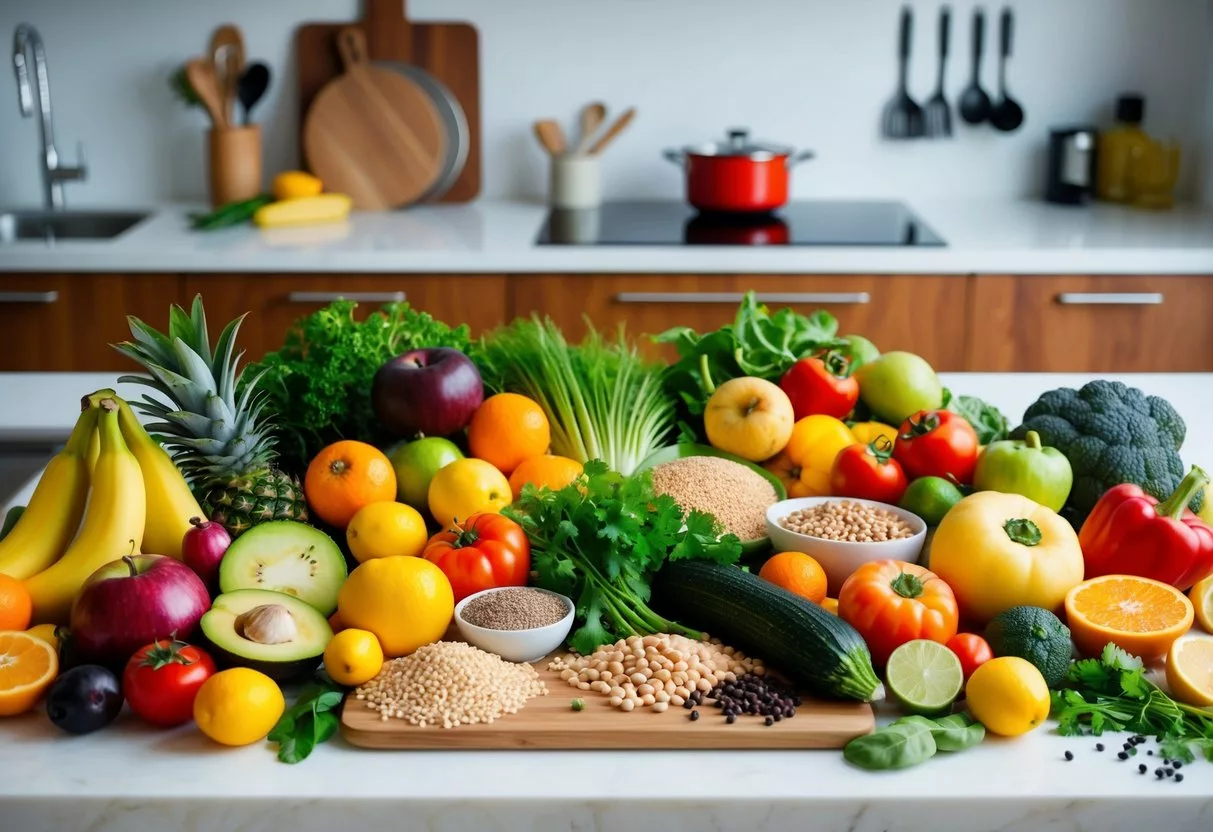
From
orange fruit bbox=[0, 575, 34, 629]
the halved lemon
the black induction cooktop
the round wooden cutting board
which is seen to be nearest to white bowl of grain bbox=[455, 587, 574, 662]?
orange fruit bbox=[0, 575, 34, 629]

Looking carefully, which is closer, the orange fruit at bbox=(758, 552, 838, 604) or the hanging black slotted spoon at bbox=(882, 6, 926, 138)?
the orange fruit at bbox=(758, 552, 838, 604)

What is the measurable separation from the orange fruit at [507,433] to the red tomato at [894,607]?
0.51 m

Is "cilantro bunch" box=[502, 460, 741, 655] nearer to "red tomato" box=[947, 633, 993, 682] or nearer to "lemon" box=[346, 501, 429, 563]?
"lemon" box=[346, 501, 429, 563]

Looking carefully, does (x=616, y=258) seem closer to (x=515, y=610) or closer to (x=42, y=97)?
(x=42, y=97)

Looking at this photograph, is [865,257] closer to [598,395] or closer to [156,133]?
[598,395]

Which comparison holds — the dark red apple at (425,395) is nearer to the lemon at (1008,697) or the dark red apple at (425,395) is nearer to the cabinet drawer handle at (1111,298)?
the lemon at (1008,697)

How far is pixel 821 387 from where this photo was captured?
1.84 m

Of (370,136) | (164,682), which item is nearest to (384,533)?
(164,682)

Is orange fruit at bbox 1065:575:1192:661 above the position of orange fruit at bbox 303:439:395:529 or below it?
below

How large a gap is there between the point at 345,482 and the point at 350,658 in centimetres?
36

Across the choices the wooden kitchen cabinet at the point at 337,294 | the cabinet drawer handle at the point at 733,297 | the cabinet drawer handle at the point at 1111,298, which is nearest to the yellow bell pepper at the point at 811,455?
the cabinet drawer handle at the point at 733,297

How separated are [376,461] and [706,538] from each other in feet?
1.40

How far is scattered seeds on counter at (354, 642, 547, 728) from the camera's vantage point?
3.98ft

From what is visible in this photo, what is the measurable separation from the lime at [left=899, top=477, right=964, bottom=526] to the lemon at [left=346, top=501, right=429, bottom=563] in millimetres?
589
